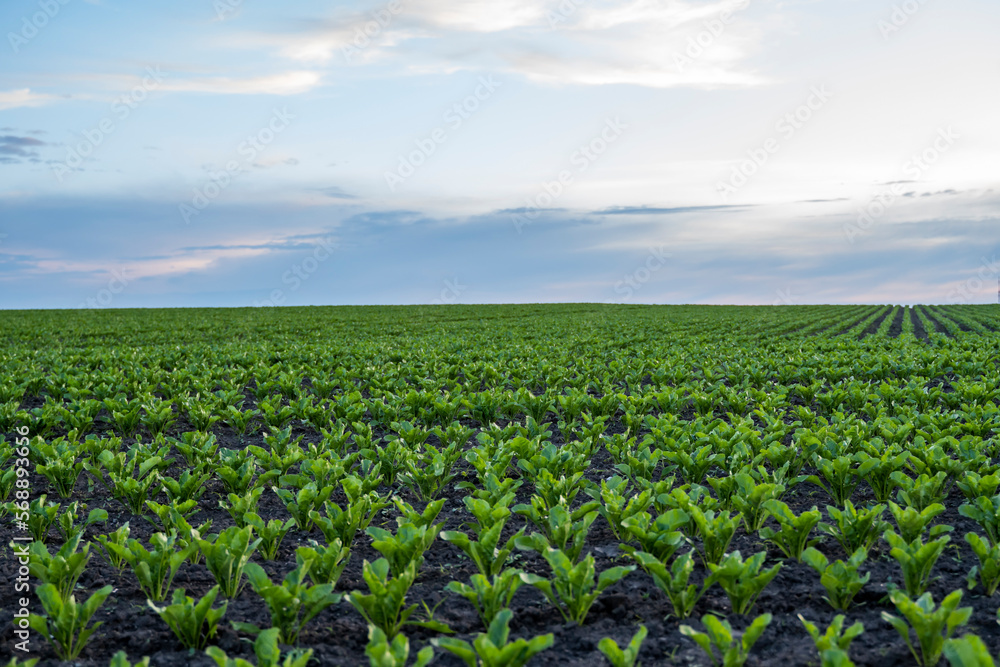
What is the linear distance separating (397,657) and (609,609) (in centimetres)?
157

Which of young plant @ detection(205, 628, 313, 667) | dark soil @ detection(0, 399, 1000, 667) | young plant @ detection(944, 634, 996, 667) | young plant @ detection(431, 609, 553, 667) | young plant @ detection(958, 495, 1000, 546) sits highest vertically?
young plant @ detection(958, 495, 1000, 546)

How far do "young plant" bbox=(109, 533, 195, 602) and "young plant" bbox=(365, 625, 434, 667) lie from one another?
5.53ft

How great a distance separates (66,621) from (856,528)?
5233 millimetres

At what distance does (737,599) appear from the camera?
418 centimetres

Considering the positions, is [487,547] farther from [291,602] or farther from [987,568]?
[987,568]

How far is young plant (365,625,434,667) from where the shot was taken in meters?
3.23

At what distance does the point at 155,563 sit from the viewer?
4.45m

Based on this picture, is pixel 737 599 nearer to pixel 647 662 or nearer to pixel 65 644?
pixel 647 662

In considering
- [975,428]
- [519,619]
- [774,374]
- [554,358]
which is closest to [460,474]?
[519,619]

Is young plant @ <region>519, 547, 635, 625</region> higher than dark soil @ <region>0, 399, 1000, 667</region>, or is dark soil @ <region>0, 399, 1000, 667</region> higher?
young plant @ <region>519, 547, 635, 625</region>

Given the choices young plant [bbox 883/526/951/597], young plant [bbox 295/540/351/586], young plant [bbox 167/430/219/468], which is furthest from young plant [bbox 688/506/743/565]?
young plant [bbox 167/430/219/468]

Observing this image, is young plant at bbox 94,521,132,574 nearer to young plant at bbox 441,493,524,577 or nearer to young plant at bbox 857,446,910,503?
young plant at bbox 441,493,524,577

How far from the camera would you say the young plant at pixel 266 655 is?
3.31 metres

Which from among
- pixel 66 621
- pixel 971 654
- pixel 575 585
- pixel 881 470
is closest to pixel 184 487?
pixel 66 621
